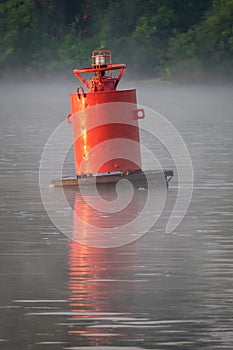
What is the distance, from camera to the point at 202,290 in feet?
36.4

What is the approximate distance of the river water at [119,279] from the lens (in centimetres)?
968

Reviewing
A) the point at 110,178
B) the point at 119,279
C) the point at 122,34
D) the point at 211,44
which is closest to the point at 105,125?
the point at 110,178

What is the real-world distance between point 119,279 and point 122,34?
72.1 metres

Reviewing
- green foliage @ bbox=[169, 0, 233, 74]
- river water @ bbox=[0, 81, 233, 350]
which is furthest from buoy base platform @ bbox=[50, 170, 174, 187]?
green foliage @ bbox=[169, 0, 233, 74]

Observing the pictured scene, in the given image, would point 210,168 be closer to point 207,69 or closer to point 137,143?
point 137,143

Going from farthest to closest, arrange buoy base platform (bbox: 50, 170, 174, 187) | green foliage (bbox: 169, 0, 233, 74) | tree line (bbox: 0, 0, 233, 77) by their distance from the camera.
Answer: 1. tree line (bbox: 0, 0, 233, 77)
2. green foliage (bbox: 169, 0, 233, 74)
3. buoy base platform (bbox: 50, 170, 174, 187)

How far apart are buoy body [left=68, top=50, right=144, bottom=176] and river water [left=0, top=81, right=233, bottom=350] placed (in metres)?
0.63

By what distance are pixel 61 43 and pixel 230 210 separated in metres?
72.9

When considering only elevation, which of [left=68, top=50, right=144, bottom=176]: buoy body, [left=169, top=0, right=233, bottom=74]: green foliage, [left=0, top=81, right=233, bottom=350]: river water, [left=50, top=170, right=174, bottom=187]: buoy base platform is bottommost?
[left=0, top=81, right=233, bottom=350]: river water

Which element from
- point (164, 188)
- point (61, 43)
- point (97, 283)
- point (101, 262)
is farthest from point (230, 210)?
point (61, 43)

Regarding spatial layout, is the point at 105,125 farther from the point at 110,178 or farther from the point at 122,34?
the point at 122,34

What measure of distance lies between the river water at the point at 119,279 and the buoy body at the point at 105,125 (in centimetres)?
63

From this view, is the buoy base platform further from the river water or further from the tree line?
the tree line

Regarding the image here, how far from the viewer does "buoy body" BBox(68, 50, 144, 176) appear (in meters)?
18.8
